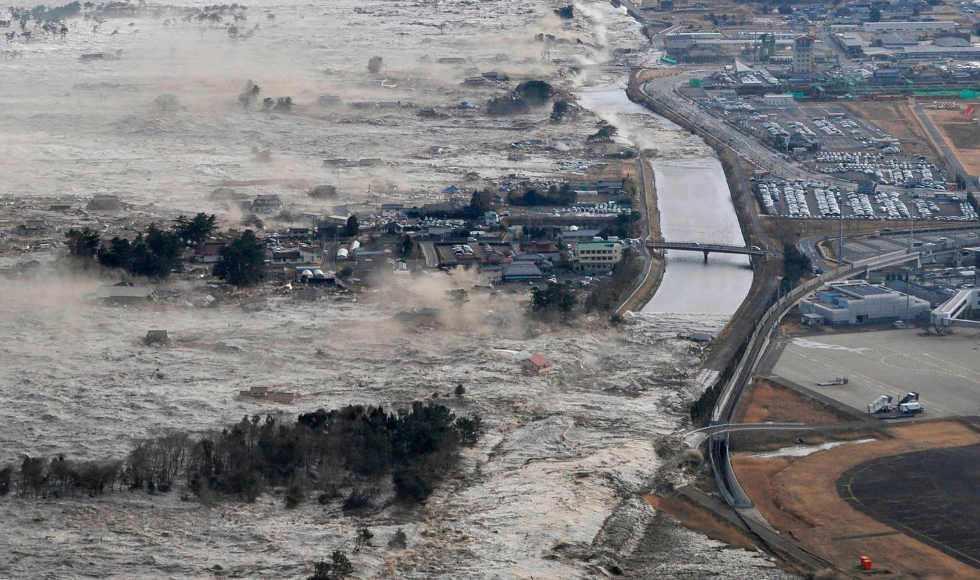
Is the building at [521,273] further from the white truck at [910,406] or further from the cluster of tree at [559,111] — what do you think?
the cluster of tree at [559,111]

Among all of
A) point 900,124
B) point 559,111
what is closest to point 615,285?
point 559,111

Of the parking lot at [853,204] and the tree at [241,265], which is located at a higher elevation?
the tree at [241,265]

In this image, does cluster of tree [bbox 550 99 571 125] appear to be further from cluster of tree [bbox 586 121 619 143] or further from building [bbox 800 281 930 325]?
building [bbox 800 281 930 325]

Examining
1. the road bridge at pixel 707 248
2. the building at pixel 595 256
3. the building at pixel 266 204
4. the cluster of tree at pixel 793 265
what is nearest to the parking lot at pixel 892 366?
the cluster of tree at pixel 793 265

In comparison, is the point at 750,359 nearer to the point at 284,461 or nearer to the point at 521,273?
the point at 521,273

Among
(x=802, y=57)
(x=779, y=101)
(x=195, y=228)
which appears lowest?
(x=779, y=101)
